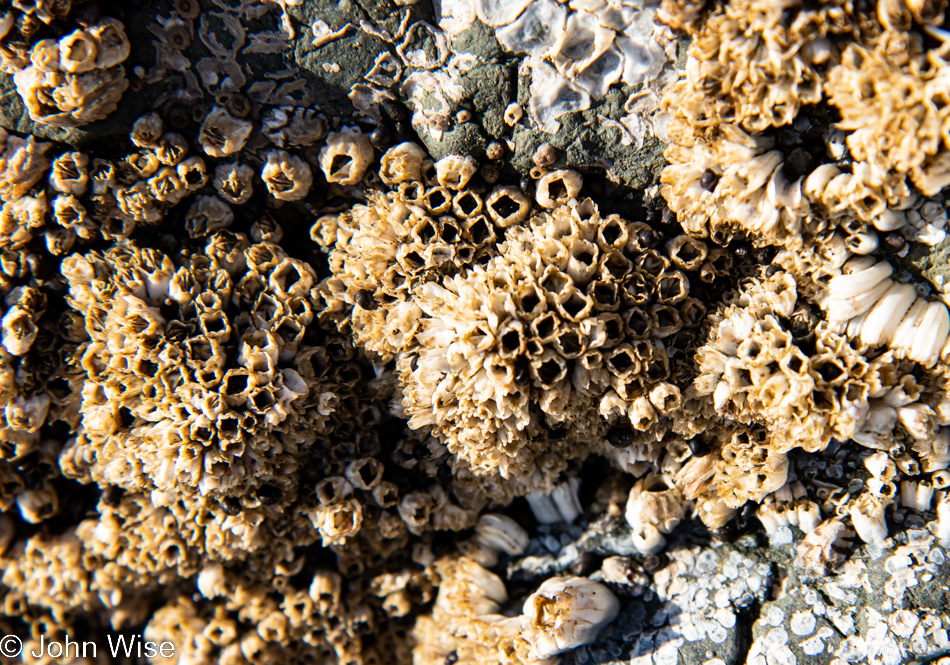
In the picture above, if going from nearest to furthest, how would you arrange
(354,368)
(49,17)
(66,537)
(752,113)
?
(752,113), (49,17), (354,368), (66,537)

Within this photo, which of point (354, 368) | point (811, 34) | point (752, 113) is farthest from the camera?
point (354, 368)

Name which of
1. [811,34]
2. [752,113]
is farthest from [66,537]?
[811,34]

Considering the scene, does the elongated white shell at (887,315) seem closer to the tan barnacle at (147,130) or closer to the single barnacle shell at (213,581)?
the tan barnacle at (147,130)

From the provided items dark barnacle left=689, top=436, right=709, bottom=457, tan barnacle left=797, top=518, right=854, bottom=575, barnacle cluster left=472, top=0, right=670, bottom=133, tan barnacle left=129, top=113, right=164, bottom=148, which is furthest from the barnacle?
tan barnacle left=797, top=518, right=854, bottom=575

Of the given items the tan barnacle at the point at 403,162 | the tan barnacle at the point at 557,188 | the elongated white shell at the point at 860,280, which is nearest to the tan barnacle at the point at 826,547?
the elongated white shell at the point at 860,280

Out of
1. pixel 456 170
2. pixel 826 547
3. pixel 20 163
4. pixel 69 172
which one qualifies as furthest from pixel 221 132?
pixel 826 547

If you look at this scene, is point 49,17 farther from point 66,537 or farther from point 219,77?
point 66,537

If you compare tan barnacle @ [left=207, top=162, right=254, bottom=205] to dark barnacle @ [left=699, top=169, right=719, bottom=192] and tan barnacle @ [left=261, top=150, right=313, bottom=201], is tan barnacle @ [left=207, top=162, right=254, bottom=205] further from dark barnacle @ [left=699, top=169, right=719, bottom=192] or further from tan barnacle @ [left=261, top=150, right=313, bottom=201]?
dark barnacle @ [left=699, top=169, right=719, bottom=192]

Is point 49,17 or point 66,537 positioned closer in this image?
point 49,17
